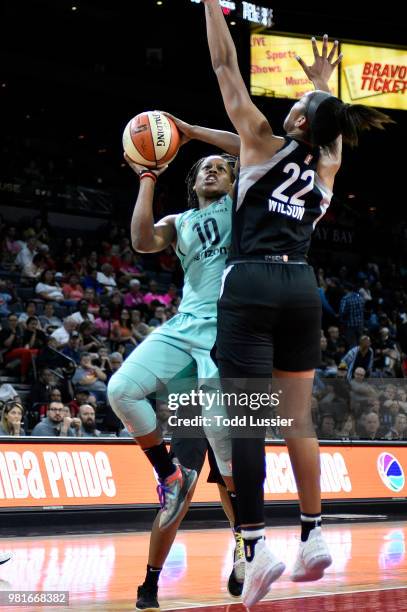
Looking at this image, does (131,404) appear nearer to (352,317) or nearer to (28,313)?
(28,313)

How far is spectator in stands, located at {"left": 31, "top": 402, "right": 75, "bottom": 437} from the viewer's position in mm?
10875

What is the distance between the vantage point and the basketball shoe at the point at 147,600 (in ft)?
16.2

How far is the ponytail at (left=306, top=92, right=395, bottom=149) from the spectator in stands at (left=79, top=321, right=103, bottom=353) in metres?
10.3

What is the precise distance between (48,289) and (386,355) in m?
6.06

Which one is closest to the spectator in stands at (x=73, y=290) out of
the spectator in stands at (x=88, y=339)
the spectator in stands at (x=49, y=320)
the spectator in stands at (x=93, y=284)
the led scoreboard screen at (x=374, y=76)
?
the spectator in stands at (x=93, y=284)

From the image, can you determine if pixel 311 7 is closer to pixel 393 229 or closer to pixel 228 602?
pixel 393 229

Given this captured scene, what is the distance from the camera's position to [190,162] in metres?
24.9

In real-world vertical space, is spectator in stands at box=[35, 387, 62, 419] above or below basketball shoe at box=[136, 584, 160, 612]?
below

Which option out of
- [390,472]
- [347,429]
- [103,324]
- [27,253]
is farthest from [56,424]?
[27,253]

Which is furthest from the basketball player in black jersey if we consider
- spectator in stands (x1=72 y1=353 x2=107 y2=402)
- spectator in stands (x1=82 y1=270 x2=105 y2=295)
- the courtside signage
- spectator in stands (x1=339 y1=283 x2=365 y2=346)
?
spectator in stands (x1=339 y1=283 x2=365 y2=346)

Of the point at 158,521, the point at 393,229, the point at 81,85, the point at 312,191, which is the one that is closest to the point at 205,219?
the point at 312,191

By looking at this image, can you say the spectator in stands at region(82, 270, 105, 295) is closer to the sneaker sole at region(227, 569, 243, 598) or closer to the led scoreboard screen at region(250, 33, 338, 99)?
the led scoreboard screen at region(250, 33, 338, 99)

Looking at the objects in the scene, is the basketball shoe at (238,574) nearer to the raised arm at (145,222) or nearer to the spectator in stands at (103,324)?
the raised arm at (145,222)

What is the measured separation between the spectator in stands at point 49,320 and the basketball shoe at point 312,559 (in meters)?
10.7
